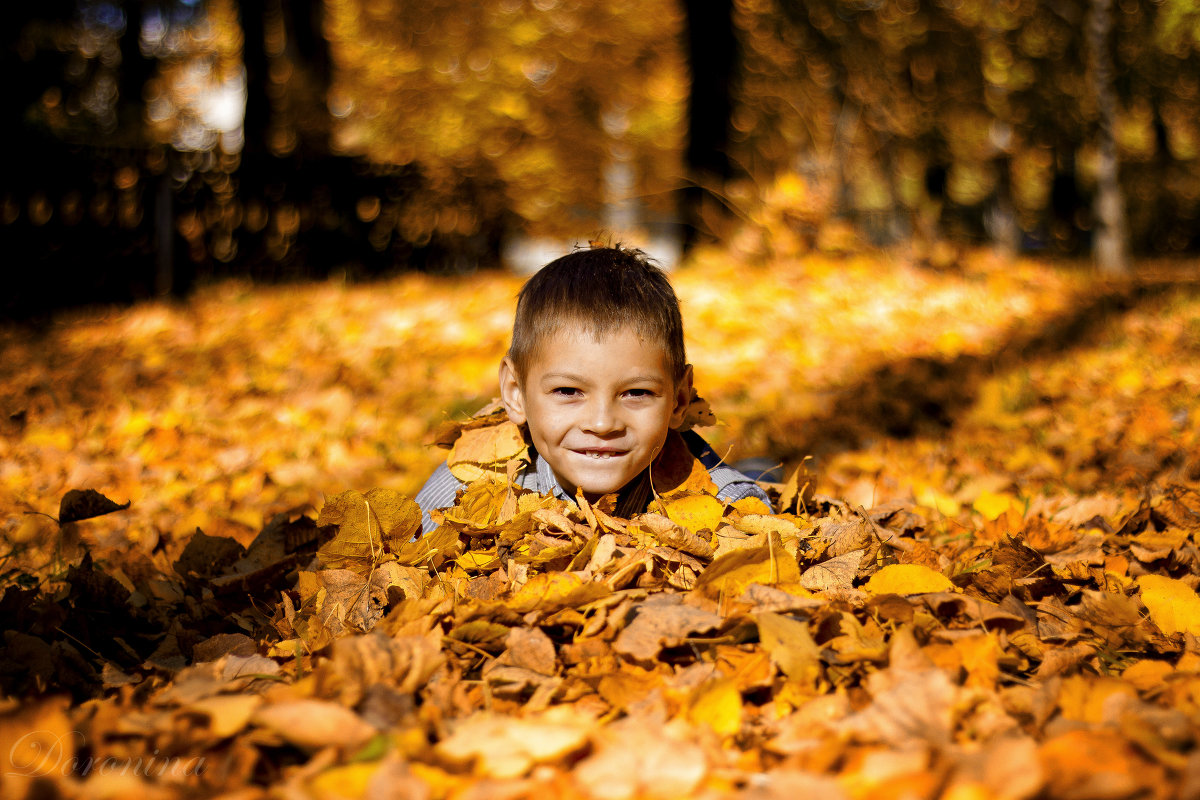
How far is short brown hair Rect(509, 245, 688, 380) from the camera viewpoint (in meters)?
1.91

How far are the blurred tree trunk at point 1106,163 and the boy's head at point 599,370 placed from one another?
648 centimetres

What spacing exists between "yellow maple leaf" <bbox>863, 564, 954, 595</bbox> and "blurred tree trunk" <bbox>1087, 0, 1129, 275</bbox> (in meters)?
6.55

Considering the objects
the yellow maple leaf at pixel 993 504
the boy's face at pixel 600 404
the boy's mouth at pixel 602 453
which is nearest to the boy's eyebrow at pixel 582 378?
the boy's face at pixel 600 404

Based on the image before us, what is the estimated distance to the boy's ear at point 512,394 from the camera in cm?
211

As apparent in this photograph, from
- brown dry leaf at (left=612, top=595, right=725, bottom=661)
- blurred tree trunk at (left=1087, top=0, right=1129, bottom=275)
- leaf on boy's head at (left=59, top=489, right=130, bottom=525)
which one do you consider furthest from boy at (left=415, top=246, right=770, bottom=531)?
blurred tree trunk at (left=1087, top=0, right=1129, bottom=275)

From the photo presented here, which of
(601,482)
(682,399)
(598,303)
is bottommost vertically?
(601,482)

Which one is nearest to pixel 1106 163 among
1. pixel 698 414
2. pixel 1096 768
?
pixel 698 414

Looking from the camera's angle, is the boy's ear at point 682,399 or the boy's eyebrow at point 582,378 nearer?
the boy's eyebrow at point 582,378

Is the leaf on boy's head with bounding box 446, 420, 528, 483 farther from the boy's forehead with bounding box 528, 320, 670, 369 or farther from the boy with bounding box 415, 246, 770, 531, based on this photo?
the boy's forehead with bounding box 528, 320, 670, 369

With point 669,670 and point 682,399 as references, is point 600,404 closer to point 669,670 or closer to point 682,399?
point 682,399

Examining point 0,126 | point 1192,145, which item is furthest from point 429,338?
point 1192,145

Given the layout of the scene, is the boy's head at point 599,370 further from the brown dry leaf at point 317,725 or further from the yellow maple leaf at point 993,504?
the yellow maple leaf at point 993,504

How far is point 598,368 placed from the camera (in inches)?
73.2

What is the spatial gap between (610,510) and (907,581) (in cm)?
67
